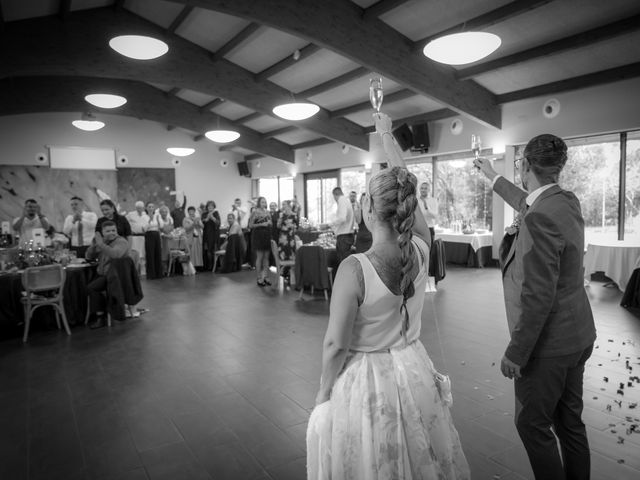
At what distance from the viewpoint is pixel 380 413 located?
132 cm

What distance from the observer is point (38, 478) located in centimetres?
233

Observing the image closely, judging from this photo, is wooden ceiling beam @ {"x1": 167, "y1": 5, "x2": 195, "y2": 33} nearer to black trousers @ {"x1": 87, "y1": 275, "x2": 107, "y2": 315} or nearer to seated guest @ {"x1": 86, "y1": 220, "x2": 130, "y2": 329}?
seated guest @ {"x1": 86, "y1": 220, "x2": 130, "y2": 329}

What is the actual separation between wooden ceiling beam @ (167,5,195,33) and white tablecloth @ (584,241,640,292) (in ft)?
23.1

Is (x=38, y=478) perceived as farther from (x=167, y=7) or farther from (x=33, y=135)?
(x=33, y=135)

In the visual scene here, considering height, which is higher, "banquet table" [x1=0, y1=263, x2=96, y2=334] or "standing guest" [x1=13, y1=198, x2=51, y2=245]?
"standing guest" [x1=13, y1=198, x2=51, y2=245]

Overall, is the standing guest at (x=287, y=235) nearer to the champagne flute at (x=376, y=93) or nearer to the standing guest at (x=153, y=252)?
the standing guest at (x=153, y=252)

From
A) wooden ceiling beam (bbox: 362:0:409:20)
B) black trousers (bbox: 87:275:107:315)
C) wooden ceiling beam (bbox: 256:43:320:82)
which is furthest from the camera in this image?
wooden ceiling beam (bbox: 256:43:320:82)

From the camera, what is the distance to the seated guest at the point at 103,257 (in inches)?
204

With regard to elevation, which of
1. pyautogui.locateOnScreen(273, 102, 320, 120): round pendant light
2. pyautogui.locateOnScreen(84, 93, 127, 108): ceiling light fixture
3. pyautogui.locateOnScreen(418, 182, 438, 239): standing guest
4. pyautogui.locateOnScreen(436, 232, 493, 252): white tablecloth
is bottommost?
pyautogui.locateOnScreen(436, 232, 493, 252): white tablecloth

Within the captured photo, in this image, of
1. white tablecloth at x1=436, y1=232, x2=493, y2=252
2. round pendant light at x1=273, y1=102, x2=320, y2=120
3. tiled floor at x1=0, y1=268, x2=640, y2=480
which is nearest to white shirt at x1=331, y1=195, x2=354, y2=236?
round pendant light at x1=273, y1=102, x2=320, y2=120

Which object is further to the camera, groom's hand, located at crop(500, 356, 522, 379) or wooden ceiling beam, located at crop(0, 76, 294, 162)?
wooden ceiling beam, located at crop(0, 76, 294, 162)

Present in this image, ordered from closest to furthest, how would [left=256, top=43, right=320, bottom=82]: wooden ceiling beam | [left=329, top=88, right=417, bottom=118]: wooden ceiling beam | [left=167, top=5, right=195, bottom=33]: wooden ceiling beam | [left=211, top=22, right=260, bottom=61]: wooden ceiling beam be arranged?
[left=167, top=5, right=195, bottom=33]: wooden ceiling beam < [left=211, top=22, right=260, bottom=61]: wooden ceiling beam < [left=256, top=43, right=320, bottom=82]: wooden ceiling beam < [left=329, top=88, right=417, bottom=118]: wooden ceiling beam

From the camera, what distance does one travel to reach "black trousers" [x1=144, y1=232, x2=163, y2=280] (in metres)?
8.90

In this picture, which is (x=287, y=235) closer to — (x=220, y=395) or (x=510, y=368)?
(x=220, y=395)
